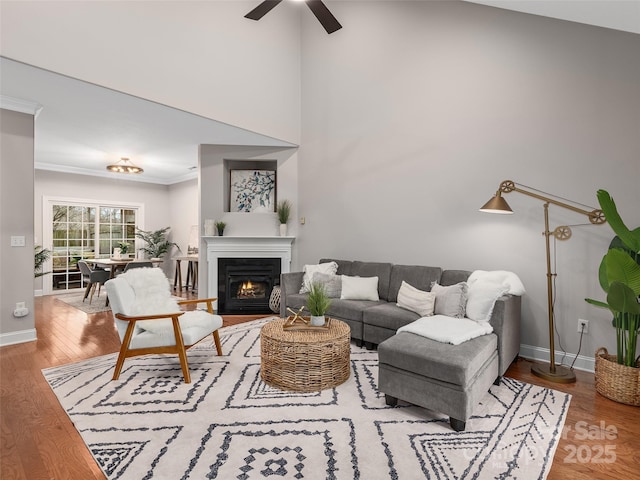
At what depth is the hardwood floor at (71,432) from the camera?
Result: 1.79 meters

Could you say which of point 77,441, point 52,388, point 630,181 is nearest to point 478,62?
point 630,181

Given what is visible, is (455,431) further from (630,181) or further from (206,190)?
(206,190)

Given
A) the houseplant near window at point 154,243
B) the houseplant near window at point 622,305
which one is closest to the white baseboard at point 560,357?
the houseplant near window at point 622,305

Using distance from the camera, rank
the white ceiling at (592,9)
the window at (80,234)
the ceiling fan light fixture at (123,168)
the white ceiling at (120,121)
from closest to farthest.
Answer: the white ceiling at (592,9) → the white ceiling at (120,121) → the ceiling fan light fixture at (123,168) → the window at (80,234)

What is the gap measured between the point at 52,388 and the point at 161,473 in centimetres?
164

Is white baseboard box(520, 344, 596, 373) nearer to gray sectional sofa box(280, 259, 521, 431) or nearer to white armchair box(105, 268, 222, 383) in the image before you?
gray sectional sofa box(280, 259, 521, 431)

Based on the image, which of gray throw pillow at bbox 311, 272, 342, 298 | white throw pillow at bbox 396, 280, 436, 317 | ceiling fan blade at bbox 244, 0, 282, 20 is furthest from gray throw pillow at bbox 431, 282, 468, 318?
ceiling fan blade at bbox 244, 0, 282, 20

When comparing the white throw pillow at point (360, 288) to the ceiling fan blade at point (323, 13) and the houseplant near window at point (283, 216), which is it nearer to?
the houseplant near window at point (283, 216)

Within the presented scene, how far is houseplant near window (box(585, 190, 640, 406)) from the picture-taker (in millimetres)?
2363

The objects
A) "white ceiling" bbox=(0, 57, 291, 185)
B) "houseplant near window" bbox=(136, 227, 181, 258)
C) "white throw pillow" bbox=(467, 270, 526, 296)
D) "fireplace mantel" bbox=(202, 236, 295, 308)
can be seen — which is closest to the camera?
"white throw pillow" bbox=(467, 270, 526, 296)

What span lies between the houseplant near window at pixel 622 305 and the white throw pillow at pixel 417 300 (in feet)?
4.37

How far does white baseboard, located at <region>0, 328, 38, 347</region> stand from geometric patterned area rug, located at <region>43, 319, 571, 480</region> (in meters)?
1.36

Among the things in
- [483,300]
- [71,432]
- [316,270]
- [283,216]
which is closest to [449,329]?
[483,300]

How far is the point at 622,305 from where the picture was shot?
94.4 inches
